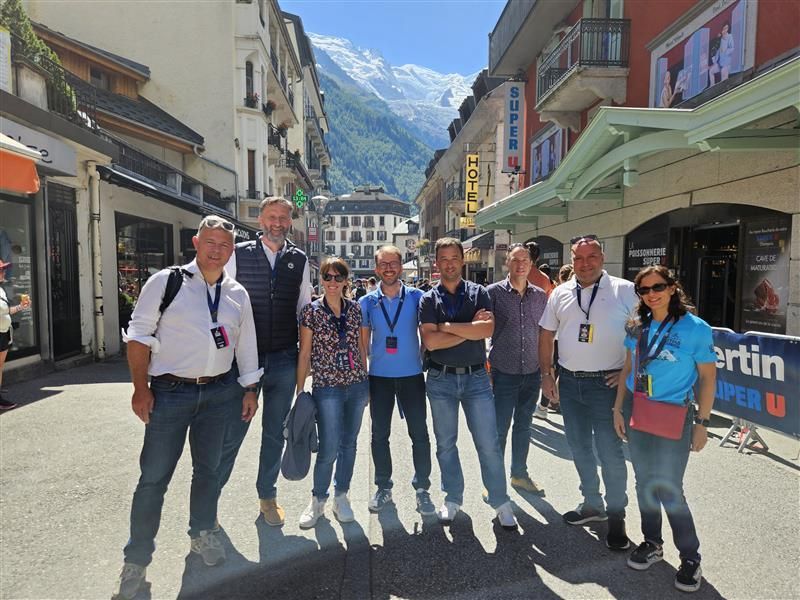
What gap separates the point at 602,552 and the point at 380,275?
2.42 m

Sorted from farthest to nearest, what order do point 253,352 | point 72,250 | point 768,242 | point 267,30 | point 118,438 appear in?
point 267,30 < point 72,250 < point 768,242 < point 118,438 < point 253,352

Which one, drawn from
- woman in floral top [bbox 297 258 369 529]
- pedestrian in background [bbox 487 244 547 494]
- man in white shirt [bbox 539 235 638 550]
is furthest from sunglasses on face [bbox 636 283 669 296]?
woman in floral top [bbox 297 258 369 529]

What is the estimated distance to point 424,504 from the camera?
3725 millimetres

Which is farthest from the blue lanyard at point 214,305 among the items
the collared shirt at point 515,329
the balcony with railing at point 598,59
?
the balcony with railing at point 598,59

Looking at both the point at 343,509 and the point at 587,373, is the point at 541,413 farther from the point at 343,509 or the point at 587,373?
the point at 343,509

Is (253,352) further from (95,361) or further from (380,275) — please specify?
(95,361)

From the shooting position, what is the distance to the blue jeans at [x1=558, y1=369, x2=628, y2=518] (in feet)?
10.9

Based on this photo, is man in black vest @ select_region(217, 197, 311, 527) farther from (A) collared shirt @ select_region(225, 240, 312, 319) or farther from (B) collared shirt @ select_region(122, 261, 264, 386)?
(B) collared shirt @ select_region(122, 261, 264, 386)

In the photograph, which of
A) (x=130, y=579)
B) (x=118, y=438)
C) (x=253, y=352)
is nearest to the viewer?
(x=130, y=579)

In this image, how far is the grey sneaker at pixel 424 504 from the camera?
366 cm

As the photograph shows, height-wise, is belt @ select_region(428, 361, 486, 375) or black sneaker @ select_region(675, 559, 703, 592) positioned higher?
belt @ select_region(428, 361, 486, 375)

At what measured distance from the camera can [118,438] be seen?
17.2 ft

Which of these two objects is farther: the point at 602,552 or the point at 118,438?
the point at 118,438

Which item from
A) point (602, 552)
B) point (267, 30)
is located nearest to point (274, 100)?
point (267, 30)
